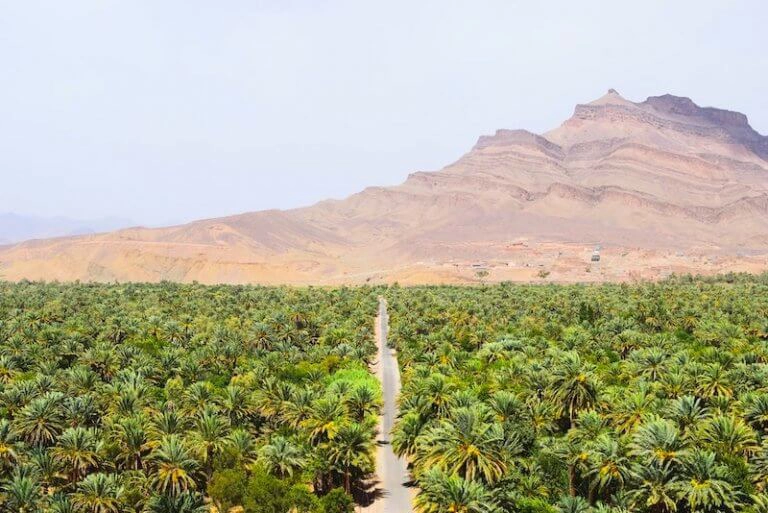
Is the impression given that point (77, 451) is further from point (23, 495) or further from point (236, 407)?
point (236, 407)

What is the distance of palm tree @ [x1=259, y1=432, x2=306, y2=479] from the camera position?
3884 cm

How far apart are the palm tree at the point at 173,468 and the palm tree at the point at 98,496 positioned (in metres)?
2.37

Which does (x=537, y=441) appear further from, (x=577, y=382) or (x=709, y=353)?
(x=709, y=353)

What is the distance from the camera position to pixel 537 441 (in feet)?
136

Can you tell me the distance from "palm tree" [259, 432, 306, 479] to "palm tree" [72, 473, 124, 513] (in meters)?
8.57

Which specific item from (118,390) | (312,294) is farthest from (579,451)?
(312,294)

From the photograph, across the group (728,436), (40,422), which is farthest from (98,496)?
(728,436)

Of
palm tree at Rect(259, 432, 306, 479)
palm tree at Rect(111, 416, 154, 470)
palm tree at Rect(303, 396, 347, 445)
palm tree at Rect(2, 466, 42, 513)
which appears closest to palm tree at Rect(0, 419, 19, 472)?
palm tree at Rect(2, 466, 42, 513)

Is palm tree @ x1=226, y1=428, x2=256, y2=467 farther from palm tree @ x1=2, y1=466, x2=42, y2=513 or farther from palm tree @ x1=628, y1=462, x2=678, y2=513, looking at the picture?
palm tree @ x1=628, y1=462, x2=678, y2=513

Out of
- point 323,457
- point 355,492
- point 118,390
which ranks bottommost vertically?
point 355,492

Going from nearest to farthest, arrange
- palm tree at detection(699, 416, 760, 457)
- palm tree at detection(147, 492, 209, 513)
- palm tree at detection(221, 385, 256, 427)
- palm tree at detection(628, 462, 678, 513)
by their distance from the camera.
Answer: palm tree at detection(628, 462, 678, 513), palm tree at detection(147, 492, 209, 513), palm tree at detection(699, 416, 760, 457), palm tree at detection(221, 385, 256, 427)

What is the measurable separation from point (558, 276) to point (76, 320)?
137822 mm

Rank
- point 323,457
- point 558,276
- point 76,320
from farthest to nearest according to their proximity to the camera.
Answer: point 558,276
point 76,320
point 323,457

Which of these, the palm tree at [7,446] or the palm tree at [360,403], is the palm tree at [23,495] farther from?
the palm tree at [360,403]
